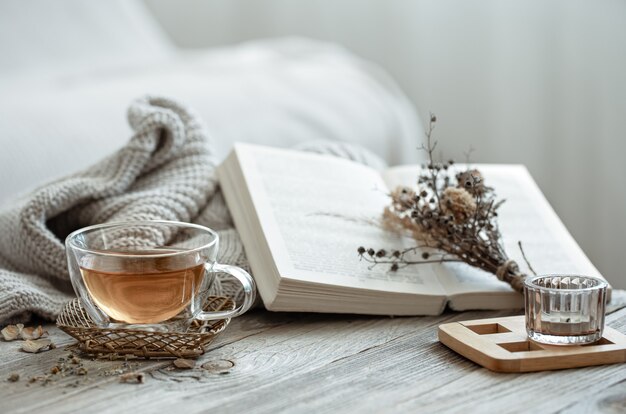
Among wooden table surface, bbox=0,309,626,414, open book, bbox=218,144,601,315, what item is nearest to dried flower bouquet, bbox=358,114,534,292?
open book, bbox=218,144,601,315

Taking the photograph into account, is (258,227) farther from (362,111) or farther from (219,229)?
(362,111)

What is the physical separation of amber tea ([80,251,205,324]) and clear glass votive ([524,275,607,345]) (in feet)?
0.94

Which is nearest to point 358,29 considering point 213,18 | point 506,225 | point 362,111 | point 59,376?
point 213,18

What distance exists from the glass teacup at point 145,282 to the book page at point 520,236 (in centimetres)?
27

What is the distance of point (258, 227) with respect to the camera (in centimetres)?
Answer: 89

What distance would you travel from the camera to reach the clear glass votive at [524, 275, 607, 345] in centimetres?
72

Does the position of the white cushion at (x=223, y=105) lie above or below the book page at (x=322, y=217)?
above

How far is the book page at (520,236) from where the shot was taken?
3.00ft

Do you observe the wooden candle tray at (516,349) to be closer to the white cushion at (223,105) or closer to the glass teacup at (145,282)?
the glass teacup at (145,282)

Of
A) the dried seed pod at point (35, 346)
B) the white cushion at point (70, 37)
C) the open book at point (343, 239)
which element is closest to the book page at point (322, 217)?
the open book at point (343, 239)

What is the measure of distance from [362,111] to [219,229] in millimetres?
746

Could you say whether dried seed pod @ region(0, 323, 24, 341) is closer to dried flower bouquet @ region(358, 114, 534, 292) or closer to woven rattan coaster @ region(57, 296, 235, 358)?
woven rattan coaster @ region(57, 296, 235, 358)

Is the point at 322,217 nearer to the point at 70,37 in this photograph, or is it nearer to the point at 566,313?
the point at 566,313

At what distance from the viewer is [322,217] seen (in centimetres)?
94
